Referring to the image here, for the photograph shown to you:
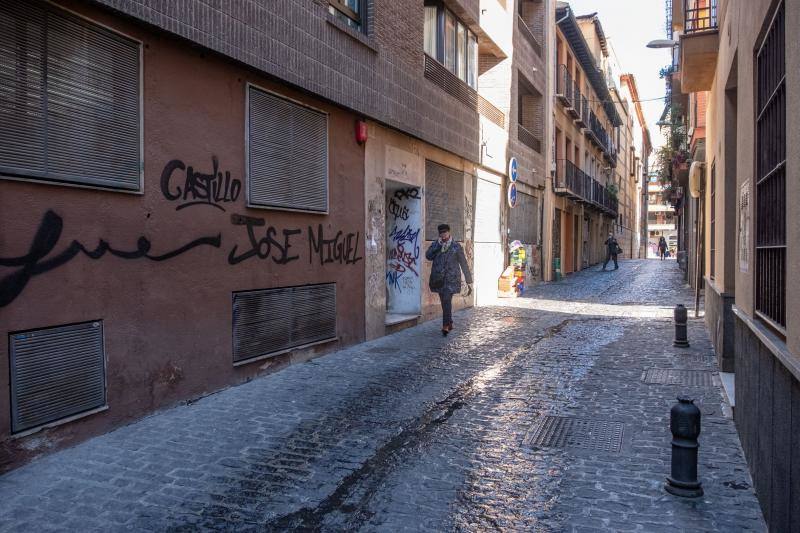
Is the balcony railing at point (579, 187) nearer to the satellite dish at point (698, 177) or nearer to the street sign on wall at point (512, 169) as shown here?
the street sign on wall at point (512, 169)

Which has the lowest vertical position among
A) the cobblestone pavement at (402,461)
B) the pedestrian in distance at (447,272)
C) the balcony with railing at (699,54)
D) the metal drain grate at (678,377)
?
the cobblestone pavement at (402,461)

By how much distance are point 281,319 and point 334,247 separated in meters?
1.67

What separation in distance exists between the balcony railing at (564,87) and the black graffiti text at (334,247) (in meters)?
17.0

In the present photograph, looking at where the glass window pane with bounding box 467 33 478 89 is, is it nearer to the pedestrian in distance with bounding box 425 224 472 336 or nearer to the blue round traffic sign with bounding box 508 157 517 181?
the blue round traffic sign with bounding box 508 157 517 181

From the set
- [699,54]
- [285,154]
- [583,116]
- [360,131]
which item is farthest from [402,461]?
[583,116]

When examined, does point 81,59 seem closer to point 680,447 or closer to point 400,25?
point 680,447

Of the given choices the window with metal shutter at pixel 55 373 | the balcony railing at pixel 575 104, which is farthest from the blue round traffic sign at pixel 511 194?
the window with metal shutter at pixel 55 373

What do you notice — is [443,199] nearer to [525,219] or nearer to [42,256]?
[525,219]

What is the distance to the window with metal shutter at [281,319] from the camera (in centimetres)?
760

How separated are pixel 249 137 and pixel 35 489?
449 centimetres

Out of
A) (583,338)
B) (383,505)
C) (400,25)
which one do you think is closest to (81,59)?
(383,505)

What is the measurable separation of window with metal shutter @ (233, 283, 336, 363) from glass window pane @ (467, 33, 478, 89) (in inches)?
329

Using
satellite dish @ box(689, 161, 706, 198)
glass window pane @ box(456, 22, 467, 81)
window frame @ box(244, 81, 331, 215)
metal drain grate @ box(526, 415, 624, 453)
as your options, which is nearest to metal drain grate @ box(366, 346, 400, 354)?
window frame @ box(244, 81, 331, 215)

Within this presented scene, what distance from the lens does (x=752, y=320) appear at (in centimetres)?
474
